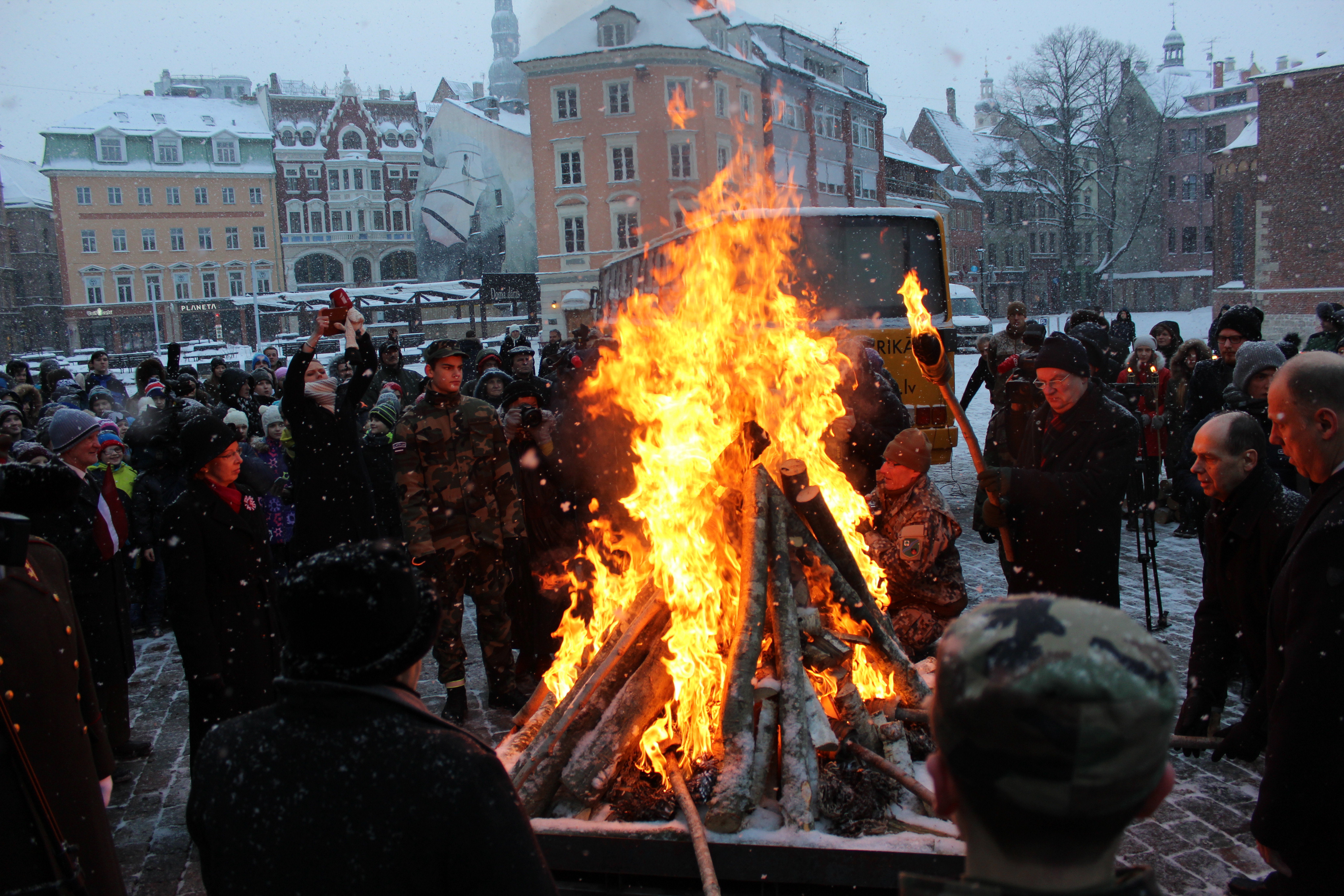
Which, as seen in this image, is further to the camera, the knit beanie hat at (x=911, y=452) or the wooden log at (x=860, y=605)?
the knit beanie hat at (x=911, y=452)

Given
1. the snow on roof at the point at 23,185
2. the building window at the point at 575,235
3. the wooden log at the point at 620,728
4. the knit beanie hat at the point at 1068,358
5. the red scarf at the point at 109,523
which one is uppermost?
the snow on roof at the point at 23,185

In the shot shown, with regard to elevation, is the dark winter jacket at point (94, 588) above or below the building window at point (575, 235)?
below

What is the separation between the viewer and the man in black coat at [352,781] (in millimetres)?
1759

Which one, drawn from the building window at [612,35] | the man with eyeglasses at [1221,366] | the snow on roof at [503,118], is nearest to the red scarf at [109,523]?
the man with eyeglasses at [1221,366]

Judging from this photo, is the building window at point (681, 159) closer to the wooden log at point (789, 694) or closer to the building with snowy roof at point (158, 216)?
the building with snowy roof at point (158, 216)

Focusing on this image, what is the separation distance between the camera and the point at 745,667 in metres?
3.88

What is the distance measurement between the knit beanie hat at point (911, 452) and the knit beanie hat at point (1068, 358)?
2.65 feet

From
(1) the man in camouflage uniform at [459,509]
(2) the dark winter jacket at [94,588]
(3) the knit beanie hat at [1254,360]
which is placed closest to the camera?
(2) the dark winter jacket at [94,588]

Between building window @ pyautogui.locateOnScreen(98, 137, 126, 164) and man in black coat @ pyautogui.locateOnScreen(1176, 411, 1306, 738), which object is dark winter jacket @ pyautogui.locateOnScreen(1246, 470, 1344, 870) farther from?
building window @ pyautogui.locateOnScreen(98, 137, 126, 164)

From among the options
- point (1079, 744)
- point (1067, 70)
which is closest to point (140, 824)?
point (1079, 744)

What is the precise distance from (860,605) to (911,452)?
1.02m

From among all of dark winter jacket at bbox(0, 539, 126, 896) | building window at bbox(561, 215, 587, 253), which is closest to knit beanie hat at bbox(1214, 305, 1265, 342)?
dark winter jacket at bbox(0, 539, 126, 896)

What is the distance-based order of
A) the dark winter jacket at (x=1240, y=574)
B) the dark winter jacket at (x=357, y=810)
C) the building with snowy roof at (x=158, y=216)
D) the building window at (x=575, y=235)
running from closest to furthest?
the dark winter jacket at (x=357, y=810) < the dark winter jacket at (x=1240, y=574) < the building window at (x=575, y=235) < the building with snowy roof at (x=158, y=216)

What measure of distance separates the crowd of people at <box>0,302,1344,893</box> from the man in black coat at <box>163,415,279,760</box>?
0.6 inches
